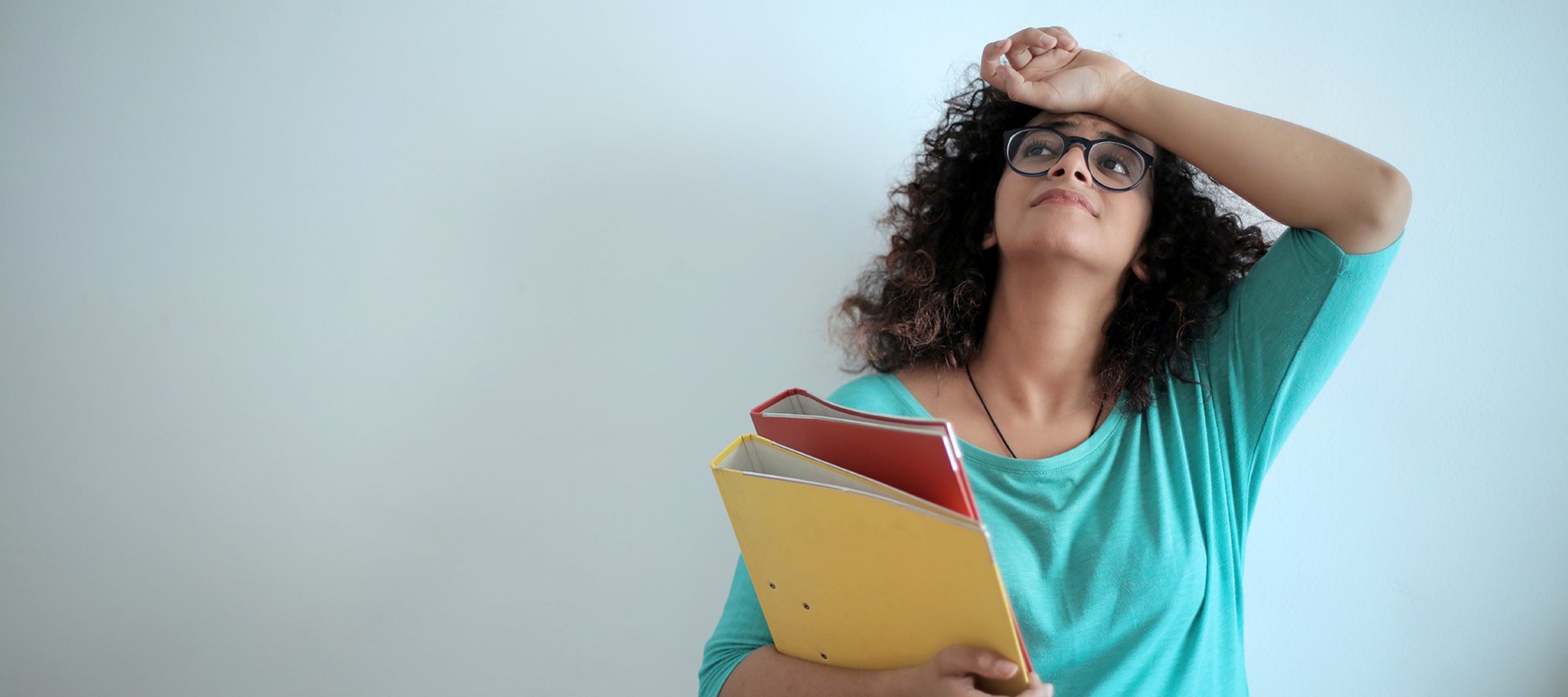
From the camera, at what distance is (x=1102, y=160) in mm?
1188

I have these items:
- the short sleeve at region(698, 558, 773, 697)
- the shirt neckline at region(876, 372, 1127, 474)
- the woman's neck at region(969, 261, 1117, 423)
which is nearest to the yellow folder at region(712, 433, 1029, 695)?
the short sleeve at region(698, 558, 773, 697)

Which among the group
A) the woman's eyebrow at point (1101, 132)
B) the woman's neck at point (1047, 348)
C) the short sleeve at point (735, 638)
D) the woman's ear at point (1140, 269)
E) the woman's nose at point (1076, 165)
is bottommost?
the short sleeve at point (735, 638)

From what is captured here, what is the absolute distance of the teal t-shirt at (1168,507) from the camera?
3.50 ft

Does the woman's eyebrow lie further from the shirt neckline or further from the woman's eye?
the shirt neckline

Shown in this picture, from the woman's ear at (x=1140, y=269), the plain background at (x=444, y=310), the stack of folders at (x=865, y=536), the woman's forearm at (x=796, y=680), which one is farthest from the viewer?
the plain background at (x=444, y=310)

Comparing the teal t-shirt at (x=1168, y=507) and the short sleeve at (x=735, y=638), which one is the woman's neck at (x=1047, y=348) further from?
the short sleeve at (x=735, y=638)

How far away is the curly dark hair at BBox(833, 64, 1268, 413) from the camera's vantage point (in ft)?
3.99

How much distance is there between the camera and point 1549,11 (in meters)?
1.24

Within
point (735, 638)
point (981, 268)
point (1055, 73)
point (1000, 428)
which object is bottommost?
point (735, 638)

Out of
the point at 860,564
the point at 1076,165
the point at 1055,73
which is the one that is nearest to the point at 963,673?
the point at 860,564

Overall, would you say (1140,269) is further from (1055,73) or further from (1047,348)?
(1055,73)

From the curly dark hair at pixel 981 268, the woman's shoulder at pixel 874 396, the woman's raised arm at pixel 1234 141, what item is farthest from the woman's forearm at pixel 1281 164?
the woman's shoulder at pixel 874 396

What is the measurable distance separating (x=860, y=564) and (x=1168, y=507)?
1.63 feet

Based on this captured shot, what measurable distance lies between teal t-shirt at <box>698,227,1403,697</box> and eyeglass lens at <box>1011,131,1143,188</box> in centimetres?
20
